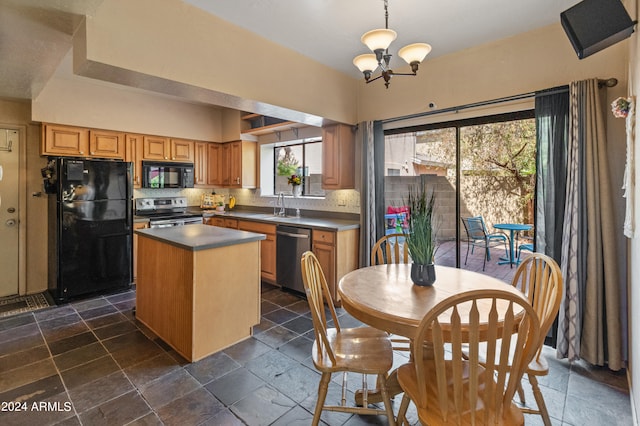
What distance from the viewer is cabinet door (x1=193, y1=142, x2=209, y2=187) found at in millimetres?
5355

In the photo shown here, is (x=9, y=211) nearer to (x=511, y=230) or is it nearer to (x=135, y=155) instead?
(x=135, y=155)

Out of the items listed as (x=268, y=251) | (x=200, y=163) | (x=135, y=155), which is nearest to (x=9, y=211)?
(x=135, y=155)

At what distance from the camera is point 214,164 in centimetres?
560

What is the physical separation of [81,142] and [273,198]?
2667mm

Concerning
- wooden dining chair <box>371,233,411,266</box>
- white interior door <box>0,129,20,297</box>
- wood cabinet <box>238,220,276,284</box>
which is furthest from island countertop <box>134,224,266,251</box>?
white interior door <box>0,129,20,297</box>

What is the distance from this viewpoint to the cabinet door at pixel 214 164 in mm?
5543

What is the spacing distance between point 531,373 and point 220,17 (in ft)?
10.5

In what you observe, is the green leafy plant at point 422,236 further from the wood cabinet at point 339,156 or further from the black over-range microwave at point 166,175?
the black over-range microwave at point 166,175

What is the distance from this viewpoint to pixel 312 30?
2828mm

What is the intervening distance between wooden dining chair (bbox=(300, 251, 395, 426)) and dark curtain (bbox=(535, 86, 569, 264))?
1.71 m

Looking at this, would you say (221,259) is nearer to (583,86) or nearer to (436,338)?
(436,338)

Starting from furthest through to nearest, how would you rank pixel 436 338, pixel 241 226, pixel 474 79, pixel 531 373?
pixel 241 226 → pixel 474 79 → pixel 531 373 → pixel 436 338

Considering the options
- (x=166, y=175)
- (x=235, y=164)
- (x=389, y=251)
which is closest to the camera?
(x=389, y=251)

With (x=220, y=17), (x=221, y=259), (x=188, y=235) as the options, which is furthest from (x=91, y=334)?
(x=220, y=17)
